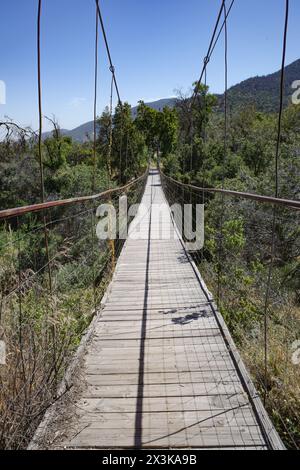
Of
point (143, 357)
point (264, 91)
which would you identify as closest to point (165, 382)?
point (143, 357)

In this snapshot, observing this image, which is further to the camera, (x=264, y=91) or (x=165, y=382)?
(x=264, y=91)

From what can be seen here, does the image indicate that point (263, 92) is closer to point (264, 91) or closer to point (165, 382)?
point (264, 91)

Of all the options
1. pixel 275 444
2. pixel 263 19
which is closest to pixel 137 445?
pixel 275 444

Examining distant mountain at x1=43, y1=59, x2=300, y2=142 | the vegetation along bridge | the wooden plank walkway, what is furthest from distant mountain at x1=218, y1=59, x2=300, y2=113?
the wooden plank walkway

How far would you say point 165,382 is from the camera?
164 cm

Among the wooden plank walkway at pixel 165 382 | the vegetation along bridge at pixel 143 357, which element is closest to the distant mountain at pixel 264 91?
the vegetation along bridge at pixel 143 357

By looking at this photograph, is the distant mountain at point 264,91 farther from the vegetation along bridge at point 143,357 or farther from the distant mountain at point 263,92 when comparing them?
the vegetation along bridge at point 143,357

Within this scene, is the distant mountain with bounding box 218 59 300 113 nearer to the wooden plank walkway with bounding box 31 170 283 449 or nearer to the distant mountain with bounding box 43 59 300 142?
the distant mountain with bounding box 43 59 300 142

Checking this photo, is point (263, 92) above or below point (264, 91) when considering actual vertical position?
below

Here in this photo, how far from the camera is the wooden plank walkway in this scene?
4.22ft

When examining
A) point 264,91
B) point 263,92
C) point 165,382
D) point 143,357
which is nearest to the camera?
point 165,382

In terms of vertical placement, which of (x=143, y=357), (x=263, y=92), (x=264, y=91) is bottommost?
(x=143, y=357)

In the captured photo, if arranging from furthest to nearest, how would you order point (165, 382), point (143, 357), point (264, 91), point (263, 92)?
point (264, 91) < point (263, 92) < point (143, 357) < point (165, 382)
